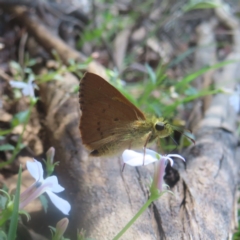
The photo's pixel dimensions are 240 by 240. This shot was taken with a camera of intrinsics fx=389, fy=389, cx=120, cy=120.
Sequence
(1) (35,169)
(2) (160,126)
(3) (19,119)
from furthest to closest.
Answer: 1. (3) (19,119)
2. (2) (160,126)
3. (1) (35,169)

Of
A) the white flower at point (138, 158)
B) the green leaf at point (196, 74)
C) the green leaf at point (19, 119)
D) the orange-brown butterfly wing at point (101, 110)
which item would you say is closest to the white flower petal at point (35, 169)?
the white flower at point (138, 158)

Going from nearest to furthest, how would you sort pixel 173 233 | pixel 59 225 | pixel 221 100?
pixel 59 225, pixel 173 233, pixel 221 100

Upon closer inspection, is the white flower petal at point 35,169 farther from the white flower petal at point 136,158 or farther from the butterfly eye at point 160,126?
the butterfly eye at point 160,126

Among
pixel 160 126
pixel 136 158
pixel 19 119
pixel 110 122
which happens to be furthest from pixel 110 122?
pixel 19 119

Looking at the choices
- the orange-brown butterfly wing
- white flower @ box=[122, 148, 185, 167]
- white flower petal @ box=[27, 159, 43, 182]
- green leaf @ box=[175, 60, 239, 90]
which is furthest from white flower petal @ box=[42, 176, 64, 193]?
green leaf @ box=[175, 60, 239, 90]

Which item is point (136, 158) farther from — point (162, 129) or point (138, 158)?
point (162, 129)

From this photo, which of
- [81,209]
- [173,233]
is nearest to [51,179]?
[81,209]

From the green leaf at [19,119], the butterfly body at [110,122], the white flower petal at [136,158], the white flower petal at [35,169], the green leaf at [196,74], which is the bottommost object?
the green leaf at [196,74]

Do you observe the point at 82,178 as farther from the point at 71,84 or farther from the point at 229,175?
the point at 71,84
